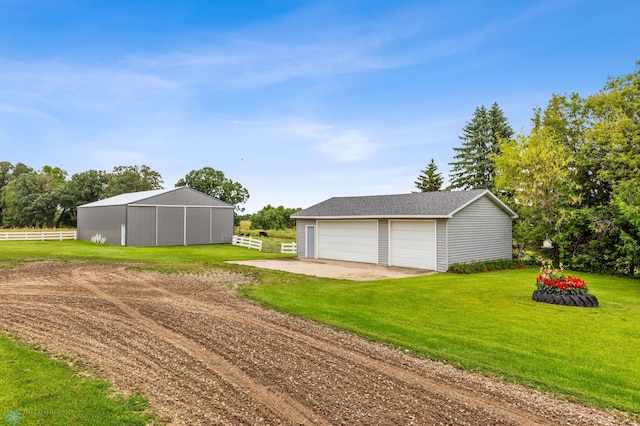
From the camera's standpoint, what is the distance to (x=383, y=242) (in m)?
18.8

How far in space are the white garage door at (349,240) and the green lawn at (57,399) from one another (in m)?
15.4

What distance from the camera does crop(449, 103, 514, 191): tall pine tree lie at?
3732cm

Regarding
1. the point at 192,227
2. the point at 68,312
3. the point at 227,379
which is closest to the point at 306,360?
the point at 227,379

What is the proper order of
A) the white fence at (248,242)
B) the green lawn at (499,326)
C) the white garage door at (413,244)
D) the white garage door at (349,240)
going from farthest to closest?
1. the white fence at (248,242)
2. the white garage door at (349,240)
3. the white garage door at (413,244)
4. the green lawn at (499,326)

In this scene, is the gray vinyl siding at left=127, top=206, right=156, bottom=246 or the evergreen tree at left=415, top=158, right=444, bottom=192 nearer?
the gray vinyl siding at left=127, top=206, right=156, bottom=246

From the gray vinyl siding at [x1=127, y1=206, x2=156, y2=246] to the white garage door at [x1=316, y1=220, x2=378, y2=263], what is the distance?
13.5 m

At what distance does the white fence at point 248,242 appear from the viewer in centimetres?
2672

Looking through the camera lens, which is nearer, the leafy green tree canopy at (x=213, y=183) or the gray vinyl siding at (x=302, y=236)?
the gray vinyl siding at (x=302, y=236)

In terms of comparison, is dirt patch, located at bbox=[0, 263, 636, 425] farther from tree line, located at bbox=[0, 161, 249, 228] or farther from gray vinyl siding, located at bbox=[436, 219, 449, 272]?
tree line, located at bbox=[0, 161, 249, 228]

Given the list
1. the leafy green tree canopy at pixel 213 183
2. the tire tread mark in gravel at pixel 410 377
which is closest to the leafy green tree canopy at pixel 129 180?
the leafy green tree canopy at pixel 213 183

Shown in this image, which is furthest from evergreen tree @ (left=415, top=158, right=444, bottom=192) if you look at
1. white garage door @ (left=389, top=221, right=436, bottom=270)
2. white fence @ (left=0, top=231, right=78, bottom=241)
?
white fence @ (left=0, top=231, right=78, bottom=241)

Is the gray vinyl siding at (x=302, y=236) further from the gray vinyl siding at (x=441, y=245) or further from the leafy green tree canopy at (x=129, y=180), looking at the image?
the leafy green tree canopy at (x=129, y=180)

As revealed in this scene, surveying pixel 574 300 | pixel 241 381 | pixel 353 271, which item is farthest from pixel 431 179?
pixel 241 381

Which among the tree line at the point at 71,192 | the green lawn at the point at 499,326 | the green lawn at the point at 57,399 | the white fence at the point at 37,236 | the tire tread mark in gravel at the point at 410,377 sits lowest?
the green lawn at the point at 499,326
